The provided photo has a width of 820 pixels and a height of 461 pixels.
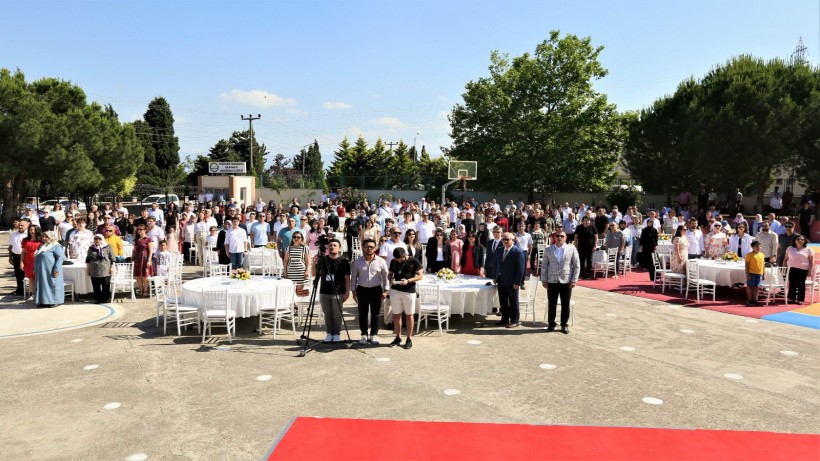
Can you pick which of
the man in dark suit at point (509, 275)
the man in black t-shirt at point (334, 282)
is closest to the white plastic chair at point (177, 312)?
the man in black t-shirt at point (334, 282)

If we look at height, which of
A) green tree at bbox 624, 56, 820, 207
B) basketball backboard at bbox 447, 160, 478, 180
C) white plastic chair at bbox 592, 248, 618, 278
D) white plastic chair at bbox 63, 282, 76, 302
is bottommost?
white plastic chair at bbox 63, 282, 76, 302

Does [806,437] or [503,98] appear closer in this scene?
[806,437]

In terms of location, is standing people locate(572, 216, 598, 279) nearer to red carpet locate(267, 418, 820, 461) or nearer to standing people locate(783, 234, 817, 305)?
standing people locate(783, 234, 817, 305)

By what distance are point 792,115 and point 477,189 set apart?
1713 cm

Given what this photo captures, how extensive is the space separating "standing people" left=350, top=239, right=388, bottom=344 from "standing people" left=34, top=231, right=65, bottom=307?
614 centimetres

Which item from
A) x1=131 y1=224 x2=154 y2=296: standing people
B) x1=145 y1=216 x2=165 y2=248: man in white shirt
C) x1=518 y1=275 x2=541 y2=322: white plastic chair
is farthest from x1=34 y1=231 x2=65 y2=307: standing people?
x1=518 y1=275 x2=541 y2=322: white plastic chair

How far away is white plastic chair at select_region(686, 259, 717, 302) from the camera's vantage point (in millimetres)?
12406

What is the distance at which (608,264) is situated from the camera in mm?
15422

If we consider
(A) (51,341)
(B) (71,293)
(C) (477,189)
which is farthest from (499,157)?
(A) (51,341)

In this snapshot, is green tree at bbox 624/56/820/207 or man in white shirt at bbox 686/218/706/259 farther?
green tree at bbox 624/56/820/207

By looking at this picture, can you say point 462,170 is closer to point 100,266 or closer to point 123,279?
point 123,279

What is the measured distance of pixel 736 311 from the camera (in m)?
11.4

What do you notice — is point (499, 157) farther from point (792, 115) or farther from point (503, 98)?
point (792, 115)

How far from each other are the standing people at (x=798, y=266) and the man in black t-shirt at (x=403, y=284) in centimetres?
805
